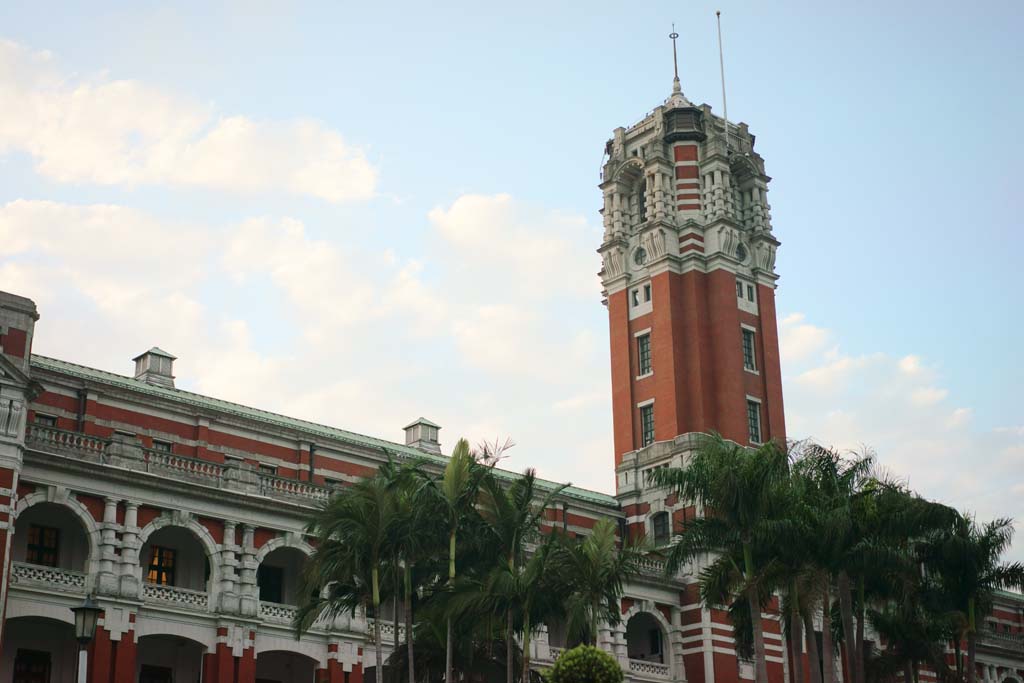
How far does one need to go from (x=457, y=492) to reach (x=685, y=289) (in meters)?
34.6

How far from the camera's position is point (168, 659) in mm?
47750

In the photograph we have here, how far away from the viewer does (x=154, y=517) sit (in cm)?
4644

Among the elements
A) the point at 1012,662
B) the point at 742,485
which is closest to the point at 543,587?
the point at 742,485

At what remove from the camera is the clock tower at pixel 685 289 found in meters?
69.4

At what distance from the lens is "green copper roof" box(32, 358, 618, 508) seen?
177 feet

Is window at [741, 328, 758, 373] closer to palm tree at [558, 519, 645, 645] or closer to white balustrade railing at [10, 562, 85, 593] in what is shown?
palm tree at [558, 519, 645, 645]

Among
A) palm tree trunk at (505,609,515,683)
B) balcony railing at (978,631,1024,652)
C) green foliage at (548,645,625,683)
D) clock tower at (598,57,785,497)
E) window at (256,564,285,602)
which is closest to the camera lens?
green foliage at (548,645,625,683)

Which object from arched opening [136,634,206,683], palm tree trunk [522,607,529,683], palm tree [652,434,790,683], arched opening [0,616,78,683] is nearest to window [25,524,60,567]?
arched opening [0,616,78,683]

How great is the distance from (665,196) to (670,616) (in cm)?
2414

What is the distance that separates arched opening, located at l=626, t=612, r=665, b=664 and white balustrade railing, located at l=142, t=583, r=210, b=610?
80.7 ft

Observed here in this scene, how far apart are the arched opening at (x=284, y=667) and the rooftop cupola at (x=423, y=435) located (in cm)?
1814

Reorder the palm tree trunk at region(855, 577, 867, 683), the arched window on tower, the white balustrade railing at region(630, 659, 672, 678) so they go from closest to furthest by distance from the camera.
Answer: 1. the palm tree trunk at region(855, 577, 867, 683)
2. the white balustrade railing at region(630, 659, 672, 678)
3. the arched window on tower

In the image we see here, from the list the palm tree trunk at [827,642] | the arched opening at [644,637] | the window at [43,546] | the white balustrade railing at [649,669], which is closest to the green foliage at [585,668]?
the palm tree trunk at [827,642]

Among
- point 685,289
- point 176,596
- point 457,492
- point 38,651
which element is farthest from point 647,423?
point 38,651
